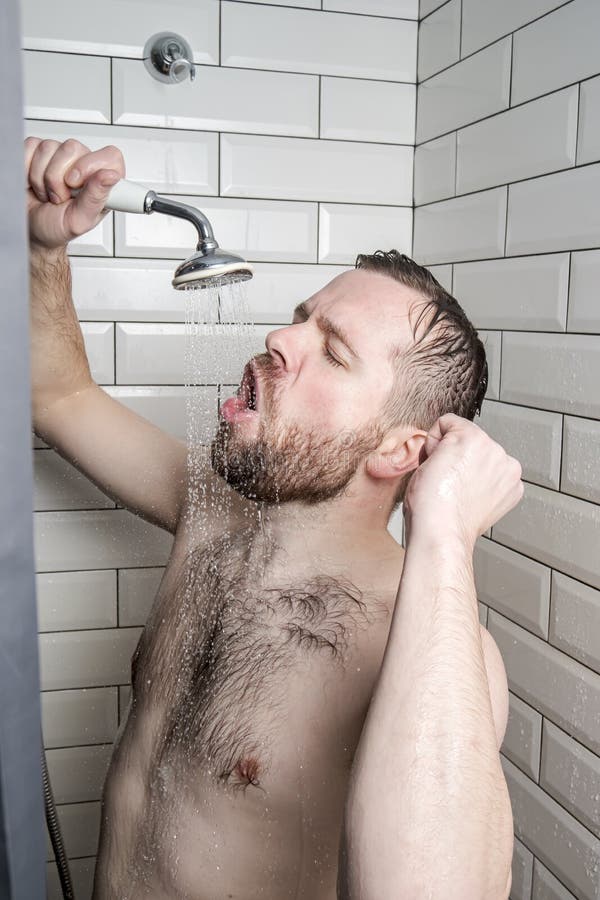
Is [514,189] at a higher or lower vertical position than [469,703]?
higher

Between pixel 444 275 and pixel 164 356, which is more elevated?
pixel 444 275

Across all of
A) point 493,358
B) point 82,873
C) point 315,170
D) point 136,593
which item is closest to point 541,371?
point 493,358

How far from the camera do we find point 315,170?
1560mm

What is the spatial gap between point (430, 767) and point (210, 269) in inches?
21.8

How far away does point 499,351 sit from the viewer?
1311 millimetres

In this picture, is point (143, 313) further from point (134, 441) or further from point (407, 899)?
point (407, 899)

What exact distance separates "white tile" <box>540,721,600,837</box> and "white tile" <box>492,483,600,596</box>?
0.23 m

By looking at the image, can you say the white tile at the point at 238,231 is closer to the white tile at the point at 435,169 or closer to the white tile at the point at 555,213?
the white tile at the point at 435,169

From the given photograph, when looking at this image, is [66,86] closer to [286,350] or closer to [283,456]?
[286,350]

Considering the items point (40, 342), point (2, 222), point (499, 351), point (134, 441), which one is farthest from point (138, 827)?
point (2, 222)

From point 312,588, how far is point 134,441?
0.40 m

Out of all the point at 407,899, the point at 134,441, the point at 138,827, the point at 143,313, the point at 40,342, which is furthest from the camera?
the point at 143,313

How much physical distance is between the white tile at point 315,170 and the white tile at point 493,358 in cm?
41

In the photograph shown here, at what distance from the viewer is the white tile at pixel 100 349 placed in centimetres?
149
